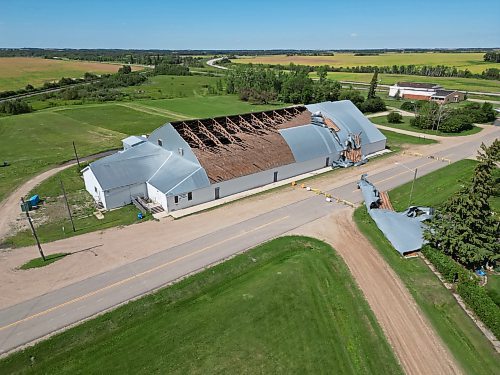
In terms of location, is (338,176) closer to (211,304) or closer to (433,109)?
(211,304)

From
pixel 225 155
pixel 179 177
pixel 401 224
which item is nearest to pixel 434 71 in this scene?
pixel 225 155

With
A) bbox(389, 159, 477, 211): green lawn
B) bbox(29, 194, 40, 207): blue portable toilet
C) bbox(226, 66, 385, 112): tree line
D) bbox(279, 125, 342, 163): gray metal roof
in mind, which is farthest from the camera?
bbox(226, 66, 385, 112): tree line

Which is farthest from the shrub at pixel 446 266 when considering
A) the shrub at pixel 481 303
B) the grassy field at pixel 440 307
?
the shrub at pixel 481 303

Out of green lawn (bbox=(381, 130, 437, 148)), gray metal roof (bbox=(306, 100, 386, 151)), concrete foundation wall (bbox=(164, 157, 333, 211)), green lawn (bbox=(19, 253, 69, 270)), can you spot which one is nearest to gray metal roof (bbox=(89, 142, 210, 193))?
concrete foundation wall (bbox=(164, 157, 333, 211))

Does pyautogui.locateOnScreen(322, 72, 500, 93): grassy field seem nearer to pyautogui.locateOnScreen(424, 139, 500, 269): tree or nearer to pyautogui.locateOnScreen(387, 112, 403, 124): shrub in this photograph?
pyautogui.locateOnScreen(387, 112, 403, 124): shrub

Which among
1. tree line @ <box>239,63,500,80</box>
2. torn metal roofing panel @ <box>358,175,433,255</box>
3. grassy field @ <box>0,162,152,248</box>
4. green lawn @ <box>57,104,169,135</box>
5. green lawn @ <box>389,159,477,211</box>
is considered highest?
tree line @ <box>239,63,500,80</box>

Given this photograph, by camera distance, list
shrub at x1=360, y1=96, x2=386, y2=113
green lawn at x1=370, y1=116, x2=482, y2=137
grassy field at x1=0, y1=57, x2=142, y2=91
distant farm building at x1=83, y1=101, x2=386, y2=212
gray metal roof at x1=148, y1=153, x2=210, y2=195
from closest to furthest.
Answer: gray metal roof at x1=148, y1=153, x2=210, y2=195 < distant farm building at x1=83, y1=101, x2=386, y2=212 < green lawn at x1=370, y1=116, x2=482, y2=137 < shrub at x1=360, y1=96, x2=386, y2=113 < grassy field at x1=0, y1=57, x2=142, y2=91
